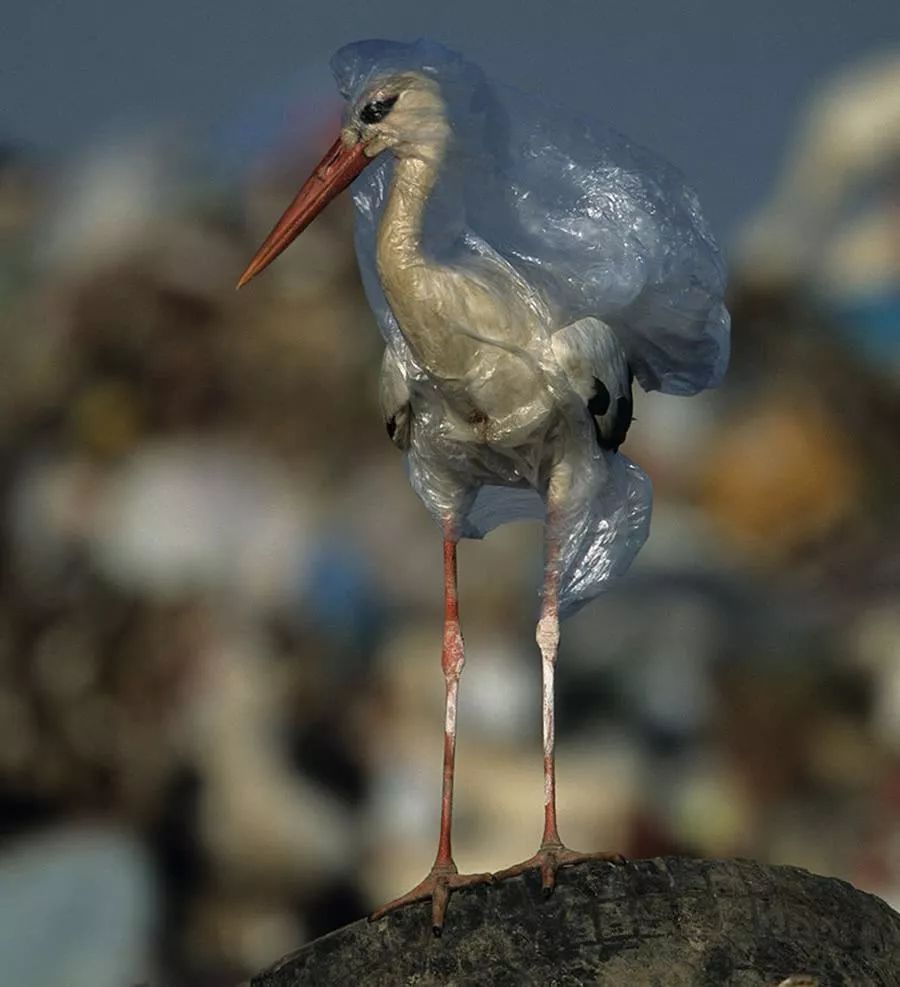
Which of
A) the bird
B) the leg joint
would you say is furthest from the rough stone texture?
the leg joint

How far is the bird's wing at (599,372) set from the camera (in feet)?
6.92

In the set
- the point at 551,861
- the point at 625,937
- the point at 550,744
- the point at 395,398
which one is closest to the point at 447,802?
the point at 550,744

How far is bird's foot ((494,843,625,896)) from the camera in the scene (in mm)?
1887

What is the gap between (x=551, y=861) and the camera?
6.26 feet

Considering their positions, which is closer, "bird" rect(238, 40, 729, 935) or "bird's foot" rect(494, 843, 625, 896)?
"bird's foot" rect(494, 843, 625, 896)

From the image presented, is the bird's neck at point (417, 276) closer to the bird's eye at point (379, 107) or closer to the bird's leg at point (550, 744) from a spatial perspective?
the bird's eye at point (379, 107)

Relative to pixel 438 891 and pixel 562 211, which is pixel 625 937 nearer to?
pixel 438 891

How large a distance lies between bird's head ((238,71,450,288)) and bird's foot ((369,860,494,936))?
2.76 ft

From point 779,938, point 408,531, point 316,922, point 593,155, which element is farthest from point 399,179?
point 316,922

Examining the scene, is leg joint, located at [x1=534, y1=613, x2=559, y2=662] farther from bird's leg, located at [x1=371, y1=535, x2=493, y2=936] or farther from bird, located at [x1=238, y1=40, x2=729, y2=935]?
bird's leg, located at [x1=371, y1=535, x2=493, y2=936]

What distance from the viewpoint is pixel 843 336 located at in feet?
14.3

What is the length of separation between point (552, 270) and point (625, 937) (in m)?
0.84

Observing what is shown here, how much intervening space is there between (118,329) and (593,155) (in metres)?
2.40

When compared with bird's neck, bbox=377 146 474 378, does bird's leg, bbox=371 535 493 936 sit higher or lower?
lower
